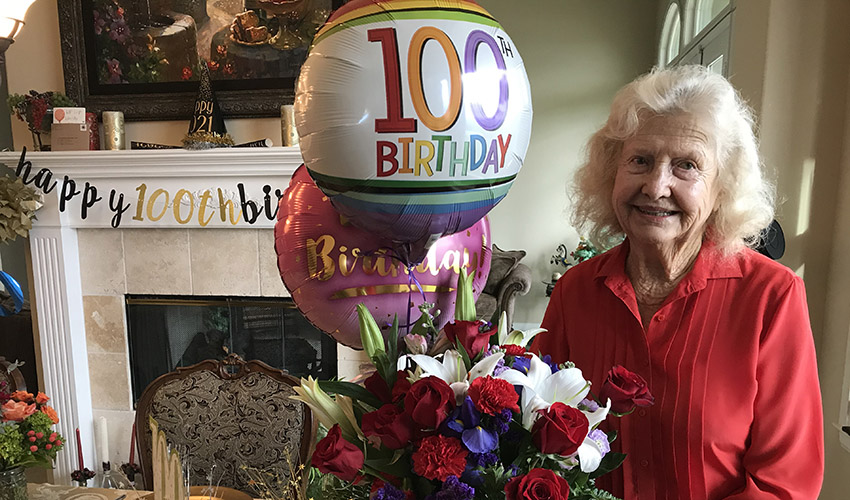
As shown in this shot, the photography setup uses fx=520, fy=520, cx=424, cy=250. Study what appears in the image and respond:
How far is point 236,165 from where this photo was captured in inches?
93.0

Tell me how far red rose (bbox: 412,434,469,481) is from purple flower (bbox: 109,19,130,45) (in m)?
2.74

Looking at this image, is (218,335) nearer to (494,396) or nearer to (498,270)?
(498,270)

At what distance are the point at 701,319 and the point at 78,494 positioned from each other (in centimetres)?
149

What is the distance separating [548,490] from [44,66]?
10.2 feet

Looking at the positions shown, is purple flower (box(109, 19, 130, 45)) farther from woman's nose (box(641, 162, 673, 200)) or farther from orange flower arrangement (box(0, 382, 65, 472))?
woman's nose (box(641, 162, 673, 200))

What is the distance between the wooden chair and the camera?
5.45ft

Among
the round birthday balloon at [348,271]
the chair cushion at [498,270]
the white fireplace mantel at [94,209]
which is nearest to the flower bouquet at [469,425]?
the round birthday balloon at [348,271]

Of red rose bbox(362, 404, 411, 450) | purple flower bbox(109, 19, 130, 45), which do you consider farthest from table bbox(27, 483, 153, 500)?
purple flower bbox(109, 19, 130, 45)

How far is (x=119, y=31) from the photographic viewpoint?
2.49m

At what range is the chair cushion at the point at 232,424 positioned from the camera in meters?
1.66

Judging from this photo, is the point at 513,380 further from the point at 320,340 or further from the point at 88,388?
the point at 88,388

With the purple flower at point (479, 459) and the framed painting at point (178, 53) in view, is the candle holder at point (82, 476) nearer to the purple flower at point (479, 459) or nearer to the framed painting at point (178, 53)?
the framed painting at point (178, 53)

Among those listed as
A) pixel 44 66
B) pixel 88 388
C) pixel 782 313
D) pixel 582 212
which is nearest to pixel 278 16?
pixel 44 66

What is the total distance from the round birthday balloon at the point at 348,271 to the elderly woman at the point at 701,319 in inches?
12.7
